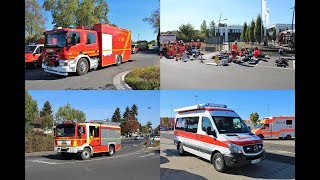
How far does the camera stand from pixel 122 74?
5105 millimetres

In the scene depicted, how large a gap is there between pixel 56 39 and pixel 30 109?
3.55ft

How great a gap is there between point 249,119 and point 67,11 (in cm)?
314

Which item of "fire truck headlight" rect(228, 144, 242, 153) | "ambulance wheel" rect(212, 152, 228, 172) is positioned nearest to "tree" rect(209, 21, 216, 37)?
"fire truck headlight" rect(228, 144, 242, 153)

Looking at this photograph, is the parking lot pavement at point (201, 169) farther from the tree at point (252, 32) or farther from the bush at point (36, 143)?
the tree at point (252, 32)

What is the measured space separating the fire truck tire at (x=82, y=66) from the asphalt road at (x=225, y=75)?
1.12m

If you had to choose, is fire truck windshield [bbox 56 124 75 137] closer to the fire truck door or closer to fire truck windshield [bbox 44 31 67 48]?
the fire truck door

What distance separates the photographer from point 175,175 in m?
4.95

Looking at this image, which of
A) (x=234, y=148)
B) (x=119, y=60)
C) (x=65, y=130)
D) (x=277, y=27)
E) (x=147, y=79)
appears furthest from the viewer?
(x=277, y=27)

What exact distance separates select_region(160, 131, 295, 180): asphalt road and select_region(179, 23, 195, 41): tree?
1.50 meters

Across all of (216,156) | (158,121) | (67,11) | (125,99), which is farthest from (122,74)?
(216,156)

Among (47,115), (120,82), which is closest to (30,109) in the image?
(47,115)

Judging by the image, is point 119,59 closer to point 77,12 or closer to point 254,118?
point 77,12

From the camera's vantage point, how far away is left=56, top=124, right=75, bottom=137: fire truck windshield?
4965 millimetres
